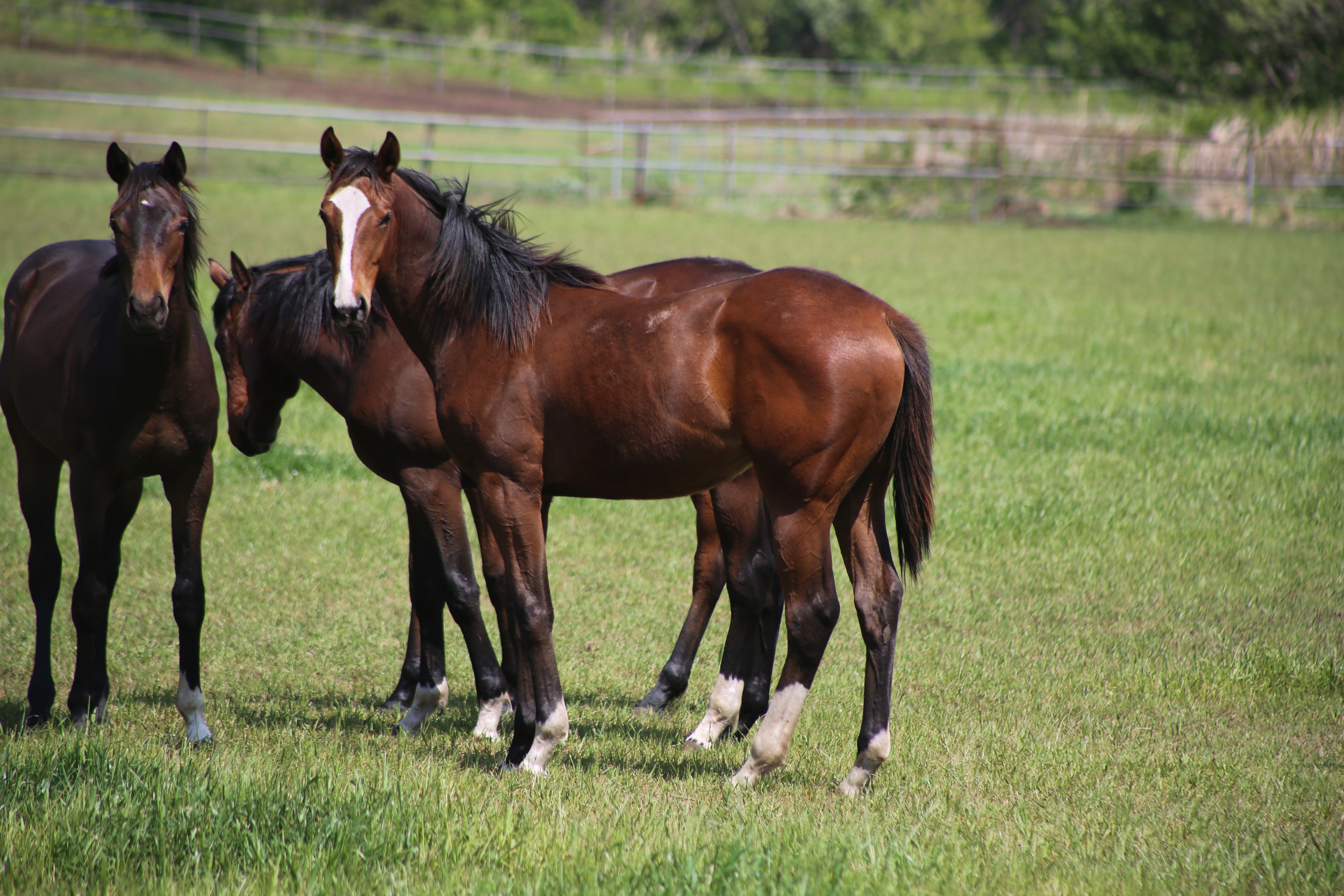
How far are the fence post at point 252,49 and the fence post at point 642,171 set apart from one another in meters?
14.3

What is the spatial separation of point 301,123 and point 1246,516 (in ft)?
92.2

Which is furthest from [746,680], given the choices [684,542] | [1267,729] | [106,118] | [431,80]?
[431,80]

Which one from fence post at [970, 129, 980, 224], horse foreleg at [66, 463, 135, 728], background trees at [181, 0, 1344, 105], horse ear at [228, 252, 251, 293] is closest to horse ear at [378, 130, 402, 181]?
horse ear at [228, 252, 251, 293]

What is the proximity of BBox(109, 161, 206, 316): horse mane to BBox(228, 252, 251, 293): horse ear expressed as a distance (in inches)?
13.7

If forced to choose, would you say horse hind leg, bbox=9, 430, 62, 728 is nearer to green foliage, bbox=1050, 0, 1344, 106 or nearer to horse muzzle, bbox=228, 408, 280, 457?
horse muzzle, bbox=228, 408, 280, 457

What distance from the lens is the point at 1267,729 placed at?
439 centimetres

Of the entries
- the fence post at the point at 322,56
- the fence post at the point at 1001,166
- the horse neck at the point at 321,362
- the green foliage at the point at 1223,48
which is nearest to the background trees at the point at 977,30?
the green foliage at the point at 1223,48

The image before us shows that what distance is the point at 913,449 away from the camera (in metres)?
3.82

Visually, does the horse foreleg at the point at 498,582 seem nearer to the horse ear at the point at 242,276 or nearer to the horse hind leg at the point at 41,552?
the horse ear at the point at 242,276

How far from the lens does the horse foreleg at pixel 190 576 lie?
4.52m

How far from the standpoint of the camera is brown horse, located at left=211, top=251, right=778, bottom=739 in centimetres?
466

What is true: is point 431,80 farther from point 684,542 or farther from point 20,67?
point 684,542

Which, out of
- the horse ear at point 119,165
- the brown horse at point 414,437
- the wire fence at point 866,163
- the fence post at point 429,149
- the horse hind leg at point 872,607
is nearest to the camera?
the horse hind leg at point 872,607

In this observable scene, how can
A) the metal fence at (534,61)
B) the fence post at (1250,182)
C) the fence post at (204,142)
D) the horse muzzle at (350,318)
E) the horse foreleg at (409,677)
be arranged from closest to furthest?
the horse muzzle at (350,318)
the horse foreleg at (409,677)
the fence post at (204,142)
the fence post at (1250,182)
the metal fence at (534,61)
